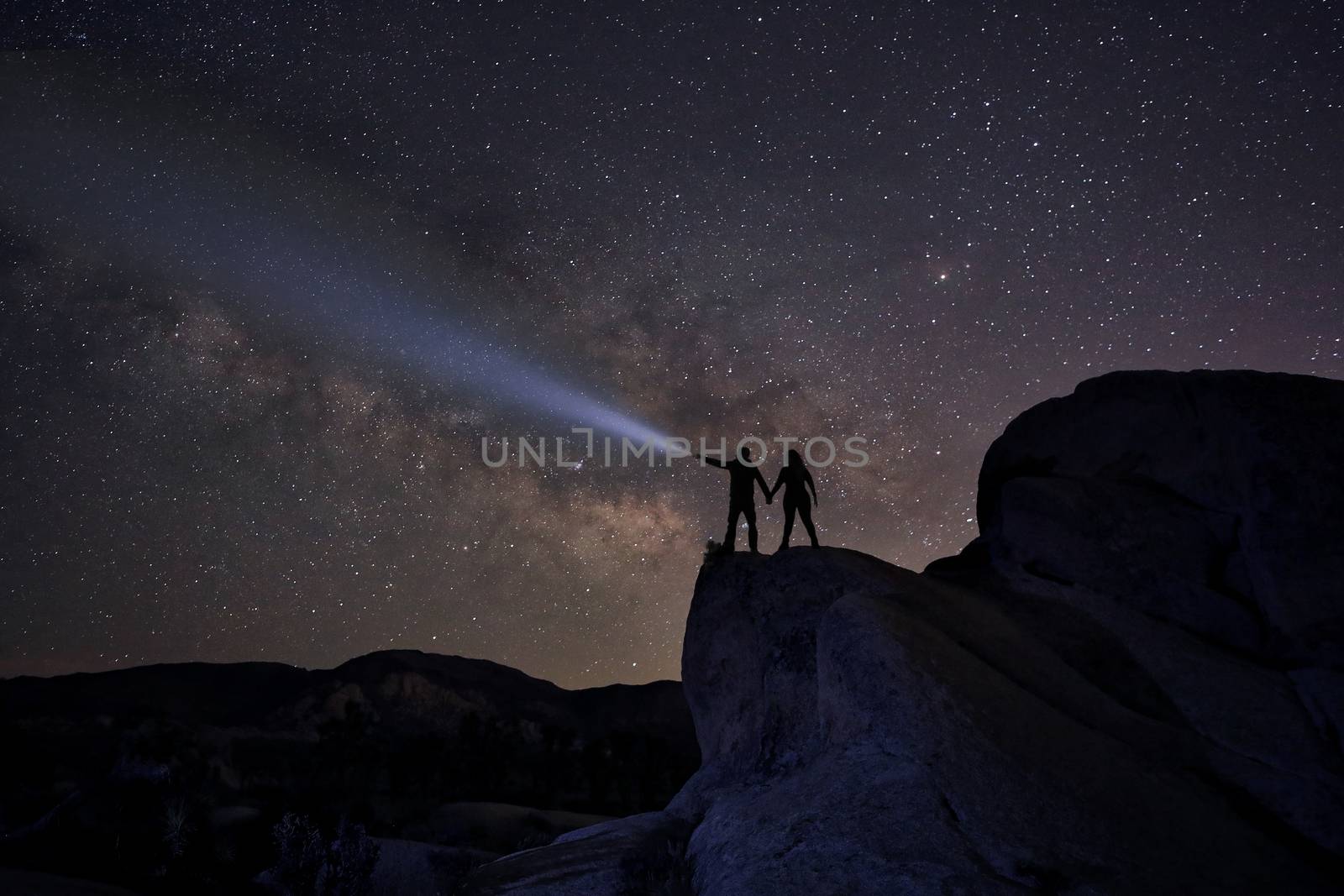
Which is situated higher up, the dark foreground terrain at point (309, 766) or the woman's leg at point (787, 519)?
the woman's leg at point (787, 519)

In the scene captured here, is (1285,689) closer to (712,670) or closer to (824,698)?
(824,698)

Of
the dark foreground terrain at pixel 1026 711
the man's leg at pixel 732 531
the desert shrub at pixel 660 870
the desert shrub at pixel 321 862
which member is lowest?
the desert shrub at pixel 321 862

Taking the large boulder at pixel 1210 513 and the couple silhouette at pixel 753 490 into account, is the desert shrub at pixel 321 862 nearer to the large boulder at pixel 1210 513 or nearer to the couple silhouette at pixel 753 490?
the couple silhouette at pixel 753 490

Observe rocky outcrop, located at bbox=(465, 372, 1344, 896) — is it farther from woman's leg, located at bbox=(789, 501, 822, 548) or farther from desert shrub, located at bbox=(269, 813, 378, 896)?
desert shrub, located at bbox=(269, 813, 378, 896)

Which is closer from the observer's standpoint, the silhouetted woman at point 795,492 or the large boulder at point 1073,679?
the large boulder at point 1073,679

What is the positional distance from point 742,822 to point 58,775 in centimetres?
5047

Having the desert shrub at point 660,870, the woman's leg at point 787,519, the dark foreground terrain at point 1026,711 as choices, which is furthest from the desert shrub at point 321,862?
the woman's leg at point 787,519

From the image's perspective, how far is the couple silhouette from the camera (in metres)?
16.6

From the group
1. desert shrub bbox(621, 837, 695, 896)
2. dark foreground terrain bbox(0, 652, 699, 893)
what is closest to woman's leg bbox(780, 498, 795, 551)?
desert shrub bbox(621, 837, 695, 896)

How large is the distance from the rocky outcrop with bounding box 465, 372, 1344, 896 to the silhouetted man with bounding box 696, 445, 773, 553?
1343mm

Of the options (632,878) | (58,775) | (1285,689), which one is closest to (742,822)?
(632,878)

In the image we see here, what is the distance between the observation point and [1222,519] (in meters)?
15.2

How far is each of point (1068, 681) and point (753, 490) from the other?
7.22 m

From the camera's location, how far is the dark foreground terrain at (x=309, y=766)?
18.2m
